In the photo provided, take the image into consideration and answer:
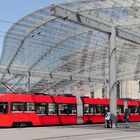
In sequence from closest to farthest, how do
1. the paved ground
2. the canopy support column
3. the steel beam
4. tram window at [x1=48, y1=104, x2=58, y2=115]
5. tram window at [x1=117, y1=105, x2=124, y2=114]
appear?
the paved ground, the steel beam, the canopy support column, tram window at [x1=48, y1=104, x2=58, y2=115], tram window at [x1=117, y1=105, x2=124, y2=114]

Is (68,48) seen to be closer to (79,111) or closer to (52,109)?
(79,111)

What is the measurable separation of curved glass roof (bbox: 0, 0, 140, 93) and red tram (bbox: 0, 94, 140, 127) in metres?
7.56

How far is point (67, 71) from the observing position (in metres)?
74.8

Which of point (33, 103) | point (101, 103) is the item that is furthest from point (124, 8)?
point (33, 103)

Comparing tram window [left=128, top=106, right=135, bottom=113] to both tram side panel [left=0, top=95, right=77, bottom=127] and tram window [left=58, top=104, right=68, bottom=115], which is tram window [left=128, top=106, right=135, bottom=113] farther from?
tram window [left=58, top=104, right=68, bottom=115]

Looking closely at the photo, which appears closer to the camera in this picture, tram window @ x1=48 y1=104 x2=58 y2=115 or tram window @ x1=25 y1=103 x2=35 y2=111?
tram window @ x1=25 y1=103 x2=35 y2=111

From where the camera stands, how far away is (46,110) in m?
40.0

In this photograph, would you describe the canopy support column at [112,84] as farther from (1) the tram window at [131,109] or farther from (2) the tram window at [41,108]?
(1) the tram window at [131,109]

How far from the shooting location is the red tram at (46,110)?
3662 centimetres

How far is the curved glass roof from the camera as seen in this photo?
4384 centimetres

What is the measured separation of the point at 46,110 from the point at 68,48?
82.7 ft

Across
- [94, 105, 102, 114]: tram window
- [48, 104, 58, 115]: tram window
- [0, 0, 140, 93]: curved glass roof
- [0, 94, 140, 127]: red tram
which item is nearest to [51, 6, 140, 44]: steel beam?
[0, 0, 140, 93]: curved glass roof

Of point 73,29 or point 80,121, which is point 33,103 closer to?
point 80,121

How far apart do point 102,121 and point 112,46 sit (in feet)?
34.8
